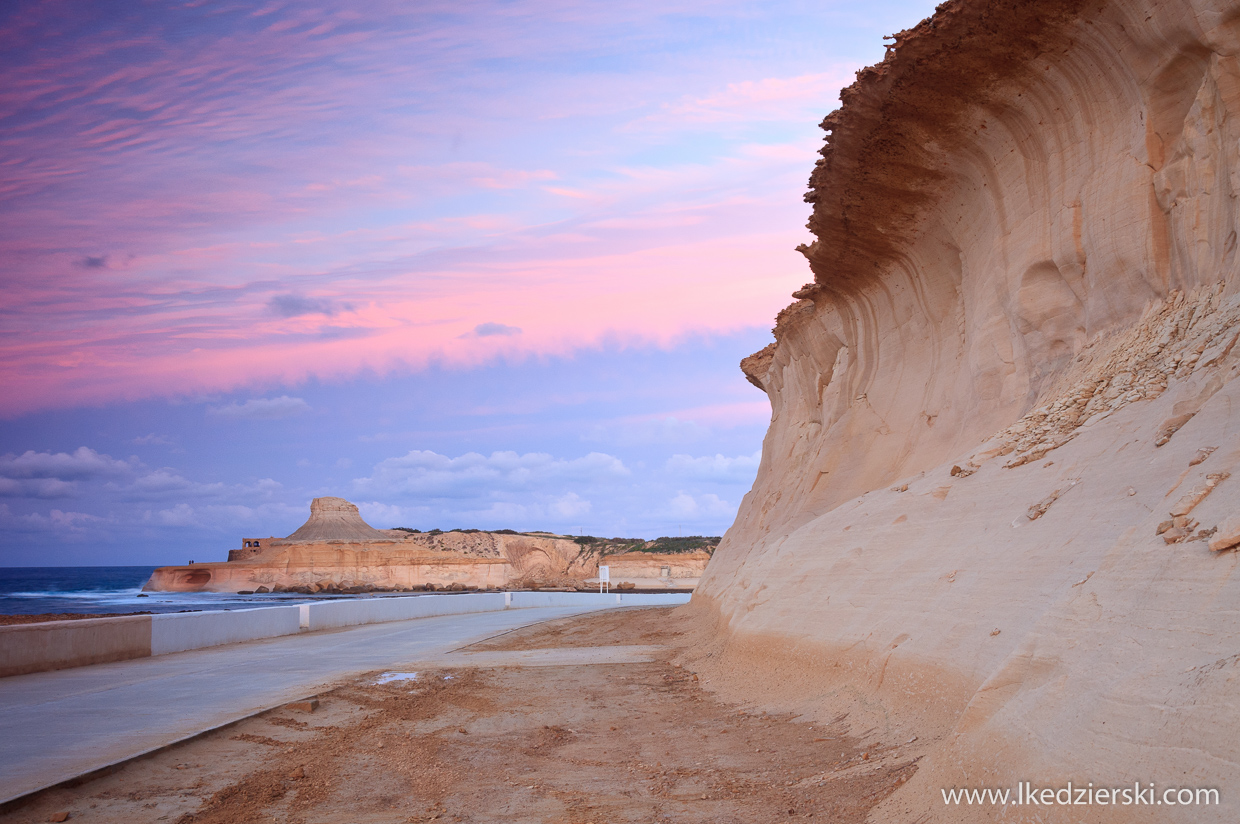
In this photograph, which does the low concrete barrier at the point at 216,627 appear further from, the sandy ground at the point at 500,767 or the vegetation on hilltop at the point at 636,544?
the vegetation on hilltop at the point at 636,544

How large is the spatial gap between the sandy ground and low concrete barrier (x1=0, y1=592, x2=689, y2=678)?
4.94 m

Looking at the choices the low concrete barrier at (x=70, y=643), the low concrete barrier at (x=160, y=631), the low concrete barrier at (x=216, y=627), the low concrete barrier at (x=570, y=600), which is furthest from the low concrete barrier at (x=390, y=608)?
the low concrete barrier at (x=70, y=643)

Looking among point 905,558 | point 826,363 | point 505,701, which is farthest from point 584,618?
point 905,558

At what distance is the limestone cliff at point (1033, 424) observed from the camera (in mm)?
4211

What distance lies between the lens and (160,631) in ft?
49.2

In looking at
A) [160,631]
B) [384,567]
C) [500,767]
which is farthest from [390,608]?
[384,567]

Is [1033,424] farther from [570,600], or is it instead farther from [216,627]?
[570,600]

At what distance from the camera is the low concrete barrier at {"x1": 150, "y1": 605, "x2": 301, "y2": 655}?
15.1 metres

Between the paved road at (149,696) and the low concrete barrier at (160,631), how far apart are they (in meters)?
0.29

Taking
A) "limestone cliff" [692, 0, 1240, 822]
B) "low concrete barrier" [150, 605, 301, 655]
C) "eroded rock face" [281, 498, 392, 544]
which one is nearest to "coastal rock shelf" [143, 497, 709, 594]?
"eroded rock face" [281, 498, 392, 544]

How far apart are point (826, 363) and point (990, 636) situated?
1519 cm

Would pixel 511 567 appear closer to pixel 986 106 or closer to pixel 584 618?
pixel 584 618

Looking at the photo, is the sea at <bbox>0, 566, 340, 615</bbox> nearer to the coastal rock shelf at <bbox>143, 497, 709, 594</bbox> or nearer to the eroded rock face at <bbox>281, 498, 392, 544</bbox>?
the coastal rock shelf at <bbox>143, 497, 709, 594</bbox>

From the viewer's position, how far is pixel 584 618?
2672 cm
